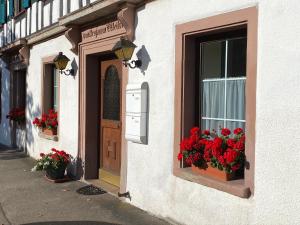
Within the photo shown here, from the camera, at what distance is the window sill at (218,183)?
163 inches

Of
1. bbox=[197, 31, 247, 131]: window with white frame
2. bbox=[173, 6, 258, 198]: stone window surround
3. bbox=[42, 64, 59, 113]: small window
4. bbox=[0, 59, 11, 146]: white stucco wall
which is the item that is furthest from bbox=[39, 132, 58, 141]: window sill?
bbox=[197, 31, 247, 131]: window with white frame

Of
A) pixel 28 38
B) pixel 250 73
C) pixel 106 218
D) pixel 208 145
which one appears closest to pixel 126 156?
pixel 106 218

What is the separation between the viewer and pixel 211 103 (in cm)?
503

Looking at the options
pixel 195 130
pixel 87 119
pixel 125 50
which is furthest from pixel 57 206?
pixel 195 130

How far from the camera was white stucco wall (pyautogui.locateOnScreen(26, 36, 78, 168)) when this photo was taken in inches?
326

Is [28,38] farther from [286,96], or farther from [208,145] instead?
[286,96]

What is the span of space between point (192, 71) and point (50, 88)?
5812 mm

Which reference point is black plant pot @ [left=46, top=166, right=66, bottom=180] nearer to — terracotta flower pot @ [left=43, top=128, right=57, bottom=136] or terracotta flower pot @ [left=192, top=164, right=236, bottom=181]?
terracotta flower pot @ [left=43, top=128, right=57, bottom=136]

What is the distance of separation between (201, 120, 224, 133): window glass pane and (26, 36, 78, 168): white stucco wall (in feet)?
11.7

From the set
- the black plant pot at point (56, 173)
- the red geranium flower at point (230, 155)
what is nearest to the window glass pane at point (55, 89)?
the black plant pot at point (56, 173)

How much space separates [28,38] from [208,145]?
7682 millimetres

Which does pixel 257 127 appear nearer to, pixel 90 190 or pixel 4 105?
pixel 90 190

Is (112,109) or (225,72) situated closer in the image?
(225,72)

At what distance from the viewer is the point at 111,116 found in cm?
747
